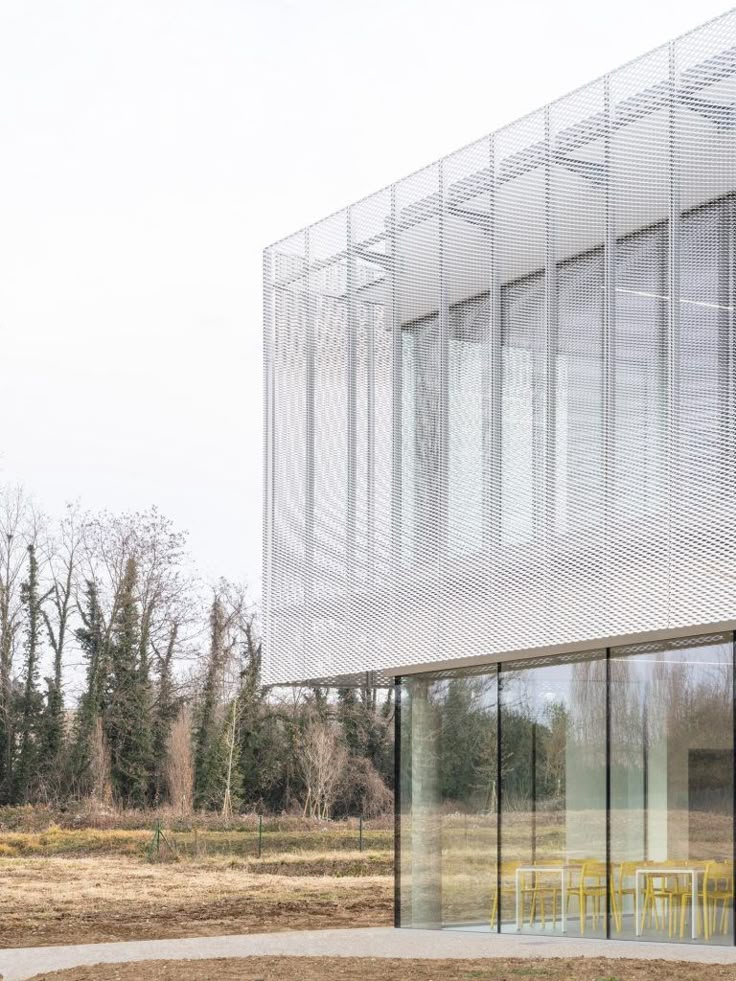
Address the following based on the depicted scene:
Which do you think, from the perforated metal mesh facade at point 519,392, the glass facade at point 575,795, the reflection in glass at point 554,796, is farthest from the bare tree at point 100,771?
the reflection in glass at point 554,796

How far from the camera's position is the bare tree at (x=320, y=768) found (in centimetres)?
3984

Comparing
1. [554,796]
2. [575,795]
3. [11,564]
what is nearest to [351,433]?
[554,796]

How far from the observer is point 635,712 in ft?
52.2

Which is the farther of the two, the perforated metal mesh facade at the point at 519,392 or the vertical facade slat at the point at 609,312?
the vertical facade slat at the point at 609,312

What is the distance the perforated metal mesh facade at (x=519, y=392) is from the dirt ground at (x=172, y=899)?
543cm

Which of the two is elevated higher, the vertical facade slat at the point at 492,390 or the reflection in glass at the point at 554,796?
the vertical facade slat at the point at 492,390

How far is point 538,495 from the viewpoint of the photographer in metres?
16.3

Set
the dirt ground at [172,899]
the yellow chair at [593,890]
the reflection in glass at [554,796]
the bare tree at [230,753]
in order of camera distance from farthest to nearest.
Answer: the bare tree at [230,753]
the dirt ground at [172,899]
the reflection in glass at [554,796]
the yellow chair at [593,890]

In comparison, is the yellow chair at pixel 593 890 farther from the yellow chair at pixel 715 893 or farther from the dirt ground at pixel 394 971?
the dirt ground at pixel 394 971

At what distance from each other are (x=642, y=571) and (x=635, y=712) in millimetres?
1853

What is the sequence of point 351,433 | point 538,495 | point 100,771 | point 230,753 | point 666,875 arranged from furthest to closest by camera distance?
point 230,753 < point 100,771 < point 351,433 < point 538,495 < point 666,875

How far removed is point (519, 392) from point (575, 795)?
14.3 ft

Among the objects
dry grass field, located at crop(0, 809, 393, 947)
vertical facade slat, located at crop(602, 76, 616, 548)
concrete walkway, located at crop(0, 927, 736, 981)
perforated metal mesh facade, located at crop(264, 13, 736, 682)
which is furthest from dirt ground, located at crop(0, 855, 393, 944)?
vertical facade slat, located at crop(602, 76, 616, 548)

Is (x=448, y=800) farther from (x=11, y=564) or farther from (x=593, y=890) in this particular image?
(x=11, y=564)
